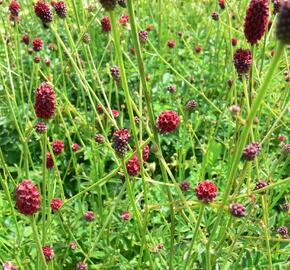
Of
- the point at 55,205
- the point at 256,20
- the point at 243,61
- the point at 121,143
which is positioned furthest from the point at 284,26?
the point at 55,205

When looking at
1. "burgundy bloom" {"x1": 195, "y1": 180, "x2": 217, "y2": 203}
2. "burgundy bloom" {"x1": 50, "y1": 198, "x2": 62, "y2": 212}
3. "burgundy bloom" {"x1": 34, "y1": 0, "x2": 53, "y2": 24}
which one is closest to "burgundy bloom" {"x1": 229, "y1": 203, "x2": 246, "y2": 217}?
"burgundy bloom" {"x1": 195, "y1": 180, "x2": 217, "y2": 203}

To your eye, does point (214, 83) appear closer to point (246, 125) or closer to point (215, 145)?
point (215, 145)

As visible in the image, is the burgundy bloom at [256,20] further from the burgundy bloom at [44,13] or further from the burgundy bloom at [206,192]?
the burgundy bloom at [44,13]

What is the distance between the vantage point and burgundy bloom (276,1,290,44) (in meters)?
0.67

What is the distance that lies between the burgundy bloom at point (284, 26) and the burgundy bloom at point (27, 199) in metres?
0.62

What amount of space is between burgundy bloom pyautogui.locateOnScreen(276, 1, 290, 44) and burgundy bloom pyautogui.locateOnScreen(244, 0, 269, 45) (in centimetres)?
31

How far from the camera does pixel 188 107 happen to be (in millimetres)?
1850

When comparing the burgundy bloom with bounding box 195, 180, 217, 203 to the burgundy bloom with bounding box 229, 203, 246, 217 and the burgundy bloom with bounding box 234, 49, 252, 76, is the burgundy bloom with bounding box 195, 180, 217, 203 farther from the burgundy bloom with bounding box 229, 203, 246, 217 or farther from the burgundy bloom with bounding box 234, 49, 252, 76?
the burgundy bloom with bounding box 234, 49, 252, 76

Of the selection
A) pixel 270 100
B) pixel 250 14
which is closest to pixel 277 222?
pixel 270 100

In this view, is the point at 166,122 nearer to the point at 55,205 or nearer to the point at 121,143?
the point at 121,143

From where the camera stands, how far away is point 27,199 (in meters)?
1.01

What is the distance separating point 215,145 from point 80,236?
0.90m

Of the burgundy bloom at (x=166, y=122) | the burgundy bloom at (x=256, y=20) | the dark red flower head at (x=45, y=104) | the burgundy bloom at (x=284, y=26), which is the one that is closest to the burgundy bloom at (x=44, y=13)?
the dark red flower head at (x=45, y=104)

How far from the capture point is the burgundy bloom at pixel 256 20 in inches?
39.2
